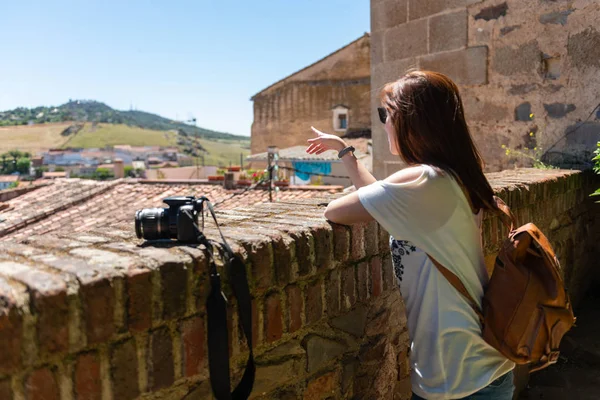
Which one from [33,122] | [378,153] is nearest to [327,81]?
[378,153]

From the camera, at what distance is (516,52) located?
4.32m

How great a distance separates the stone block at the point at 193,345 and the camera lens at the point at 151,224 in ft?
0.82

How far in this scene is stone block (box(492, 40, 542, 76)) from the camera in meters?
4.22

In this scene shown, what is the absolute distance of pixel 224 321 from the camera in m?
1.29

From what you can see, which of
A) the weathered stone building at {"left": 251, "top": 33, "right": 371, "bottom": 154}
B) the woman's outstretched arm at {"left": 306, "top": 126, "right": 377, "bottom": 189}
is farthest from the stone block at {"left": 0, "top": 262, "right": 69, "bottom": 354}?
the weathered stone building at {"left": 251, "top": 33, "right": 371, "bottom": 154}

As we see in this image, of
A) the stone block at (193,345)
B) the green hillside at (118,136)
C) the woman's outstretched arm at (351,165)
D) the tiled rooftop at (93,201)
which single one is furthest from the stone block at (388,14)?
the green hillside at (118,136)

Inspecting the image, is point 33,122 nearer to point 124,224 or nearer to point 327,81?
point 327,81

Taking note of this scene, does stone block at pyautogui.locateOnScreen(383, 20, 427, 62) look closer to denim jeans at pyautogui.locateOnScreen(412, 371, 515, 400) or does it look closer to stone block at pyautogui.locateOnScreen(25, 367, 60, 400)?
denim jeans at pyautogui.locateOnScreen(412, 371, 515, 400)

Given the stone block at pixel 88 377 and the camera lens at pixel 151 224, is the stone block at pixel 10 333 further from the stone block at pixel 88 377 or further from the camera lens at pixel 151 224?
the camera lens at pixel 151 224

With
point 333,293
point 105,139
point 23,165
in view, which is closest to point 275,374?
point 333,293

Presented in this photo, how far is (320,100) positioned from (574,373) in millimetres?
22933

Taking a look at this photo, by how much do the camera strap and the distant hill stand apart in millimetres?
49127

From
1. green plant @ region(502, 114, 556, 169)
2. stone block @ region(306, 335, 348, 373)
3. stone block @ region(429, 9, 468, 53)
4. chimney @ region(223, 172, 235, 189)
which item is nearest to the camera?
stone block @ region(306, 335, 348, 373)

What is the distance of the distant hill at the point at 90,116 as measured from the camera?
5853cm
